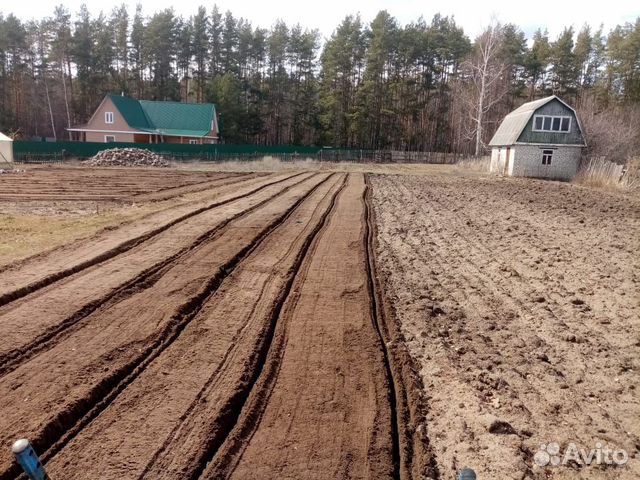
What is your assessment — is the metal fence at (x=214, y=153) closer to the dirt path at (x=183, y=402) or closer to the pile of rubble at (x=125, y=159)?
the pile of rubble at (x=125, y=159)

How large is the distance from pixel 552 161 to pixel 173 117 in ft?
128

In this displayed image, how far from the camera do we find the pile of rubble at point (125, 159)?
3669 centimetres

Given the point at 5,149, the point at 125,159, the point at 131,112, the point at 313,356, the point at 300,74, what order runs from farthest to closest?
the point at 300,74 < the point at 131,112 < the point at 125,159 < the point at 5,149 < the point at 313,356

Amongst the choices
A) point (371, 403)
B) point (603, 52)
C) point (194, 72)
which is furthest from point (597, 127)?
point (194, 72)

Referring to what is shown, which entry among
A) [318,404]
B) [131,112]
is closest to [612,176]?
[318,404]

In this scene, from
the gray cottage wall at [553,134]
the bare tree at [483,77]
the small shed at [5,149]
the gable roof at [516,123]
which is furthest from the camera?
the bare tree at [483,77]

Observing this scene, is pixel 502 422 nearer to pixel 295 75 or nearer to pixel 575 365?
pixel 575 365

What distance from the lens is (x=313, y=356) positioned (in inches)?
191

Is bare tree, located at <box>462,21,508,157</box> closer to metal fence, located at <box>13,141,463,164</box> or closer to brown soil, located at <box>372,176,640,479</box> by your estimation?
metal fence, located at <box>13,141,463,164</box>

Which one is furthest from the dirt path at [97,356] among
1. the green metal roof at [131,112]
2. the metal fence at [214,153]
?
the green metal roof at [131,112]

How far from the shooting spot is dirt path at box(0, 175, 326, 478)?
368 cm

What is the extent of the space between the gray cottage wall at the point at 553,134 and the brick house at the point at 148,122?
32.8 metres

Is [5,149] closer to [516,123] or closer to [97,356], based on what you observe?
[97,356]

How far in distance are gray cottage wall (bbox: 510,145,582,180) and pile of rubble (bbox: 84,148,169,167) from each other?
28105mm
